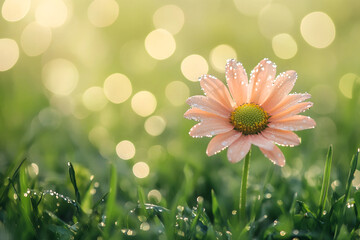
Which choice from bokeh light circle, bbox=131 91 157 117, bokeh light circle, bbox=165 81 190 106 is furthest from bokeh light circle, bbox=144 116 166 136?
bokeh light circle, bbox=165 81 190 106

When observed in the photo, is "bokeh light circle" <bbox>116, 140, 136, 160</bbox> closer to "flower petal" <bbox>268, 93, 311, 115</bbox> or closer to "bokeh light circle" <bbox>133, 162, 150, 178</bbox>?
"bokeh light circle" <bbox>133, 162, 150, 178</bbox>

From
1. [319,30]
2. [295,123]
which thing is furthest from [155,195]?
[319,30]

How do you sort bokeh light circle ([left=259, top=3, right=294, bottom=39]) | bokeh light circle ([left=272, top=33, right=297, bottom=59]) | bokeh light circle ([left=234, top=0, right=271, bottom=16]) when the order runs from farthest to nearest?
bokeh light circle ([left=234, top=0, right=271, bottom=16]) → bokeh light circle ([left=259, top=3, right=294, bottom=39]) → bokeh light circle ([left=272, top=33, right=297, bottom=59])

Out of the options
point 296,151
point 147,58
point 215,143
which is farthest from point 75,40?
point 215,143

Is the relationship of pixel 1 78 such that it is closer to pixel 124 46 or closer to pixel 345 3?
pixel 124 46

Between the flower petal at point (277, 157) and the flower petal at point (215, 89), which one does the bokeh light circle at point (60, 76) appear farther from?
the flower petal at point (277, 157)

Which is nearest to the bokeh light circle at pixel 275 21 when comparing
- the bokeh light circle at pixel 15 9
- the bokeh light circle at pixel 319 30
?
the bokeh light circle at pixel 319 30
